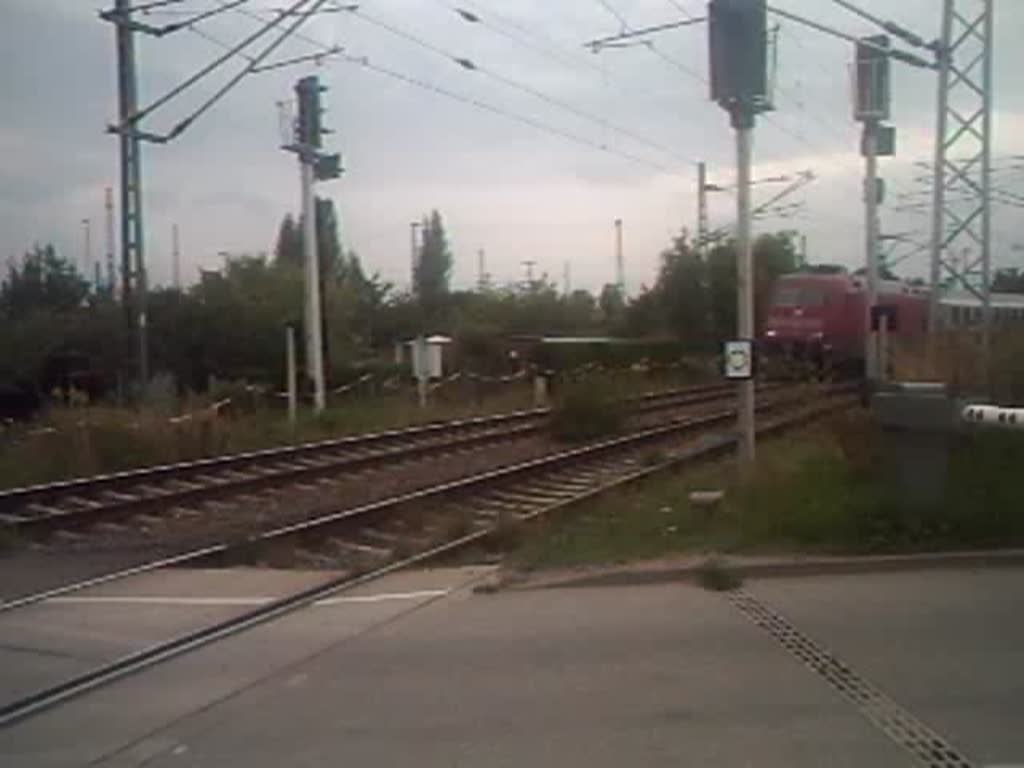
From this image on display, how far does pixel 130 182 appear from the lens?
2620 centimetres

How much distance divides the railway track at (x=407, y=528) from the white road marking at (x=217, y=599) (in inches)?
7.4

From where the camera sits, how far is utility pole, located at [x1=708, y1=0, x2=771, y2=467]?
48.5ft

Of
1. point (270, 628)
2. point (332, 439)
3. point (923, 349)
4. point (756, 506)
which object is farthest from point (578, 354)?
point (270, 628)


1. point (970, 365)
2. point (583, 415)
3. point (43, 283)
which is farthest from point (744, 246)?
point (43, 283)

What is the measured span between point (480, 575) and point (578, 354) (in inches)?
1481

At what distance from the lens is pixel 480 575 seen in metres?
10.6

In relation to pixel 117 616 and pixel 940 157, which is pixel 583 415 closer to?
pixel 940 157

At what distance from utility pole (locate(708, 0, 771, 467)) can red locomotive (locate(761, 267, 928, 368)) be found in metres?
26.7

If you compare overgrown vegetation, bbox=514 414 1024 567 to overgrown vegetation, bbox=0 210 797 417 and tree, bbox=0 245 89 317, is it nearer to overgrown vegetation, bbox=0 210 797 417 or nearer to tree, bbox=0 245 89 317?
overgrown vegetation, bbox=0 210 797 417

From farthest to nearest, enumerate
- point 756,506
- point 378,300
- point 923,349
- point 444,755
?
1. point 378,300
2. point 923,349
3. point 756,506
4. point 444,755

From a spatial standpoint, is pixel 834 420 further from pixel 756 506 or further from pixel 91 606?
pixel 91 606

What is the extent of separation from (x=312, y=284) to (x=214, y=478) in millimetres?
12428

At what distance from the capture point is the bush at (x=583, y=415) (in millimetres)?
25266

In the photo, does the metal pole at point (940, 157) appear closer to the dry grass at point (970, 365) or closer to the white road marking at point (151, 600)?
the dry grass at point (970, 365)
